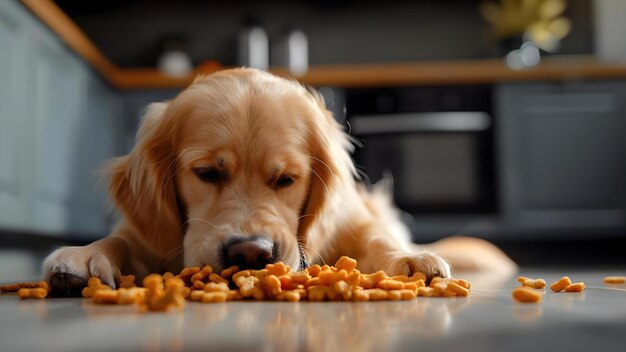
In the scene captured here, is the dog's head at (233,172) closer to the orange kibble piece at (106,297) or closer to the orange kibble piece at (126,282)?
the orange kibble piece at (126,282)

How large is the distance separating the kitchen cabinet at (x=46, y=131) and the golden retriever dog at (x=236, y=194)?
3.89ft

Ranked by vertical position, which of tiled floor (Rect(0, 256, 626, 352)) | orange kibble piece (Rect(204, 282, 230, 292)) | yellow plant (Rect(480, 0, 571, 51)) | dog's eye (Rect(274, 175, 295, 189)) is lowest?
tiled floor (Rect(0, 256, 626, 352))

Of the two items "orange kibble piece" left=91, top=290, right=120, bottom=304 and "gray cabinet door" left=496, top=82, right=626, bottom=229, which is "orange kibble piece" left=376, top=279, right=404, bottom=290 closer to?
"orange kibble piece" left=91, top=290, right=120, bottom=304

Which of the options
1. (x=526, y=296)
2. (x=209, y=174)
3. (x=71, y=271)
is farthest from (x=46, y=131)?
(x=526, y=296)

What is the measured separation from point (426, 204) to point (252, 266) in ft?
9.27

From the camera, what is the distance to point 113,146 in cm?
427

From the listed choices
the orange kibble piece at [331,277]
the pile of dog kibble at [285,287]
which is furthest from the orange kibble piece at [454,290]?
the orange kibble piece at [331,277]

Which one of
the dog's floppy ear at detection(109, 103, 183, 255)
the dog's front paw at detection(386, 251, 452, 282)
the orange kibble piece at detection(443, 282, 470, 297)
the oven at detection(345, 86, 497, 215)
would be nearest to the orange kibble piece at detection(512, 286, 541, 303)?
the orange kibble piece at detection(443, 282, 470, 297)

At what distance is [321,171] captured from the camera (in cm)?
185

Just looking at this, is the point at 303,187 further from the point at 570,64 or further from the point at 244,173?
the point at 570,64

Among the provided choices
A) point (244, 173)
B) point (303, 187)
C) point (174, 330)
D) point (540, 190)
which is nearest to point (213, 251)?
point (244, 173)

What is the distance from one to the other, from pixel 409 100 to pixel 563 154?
3.37 feet

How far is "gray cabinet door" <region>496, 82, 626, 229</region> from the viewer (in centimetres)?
416

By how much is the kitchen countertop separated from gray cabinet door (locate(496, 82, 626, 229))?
2942 millimetres
